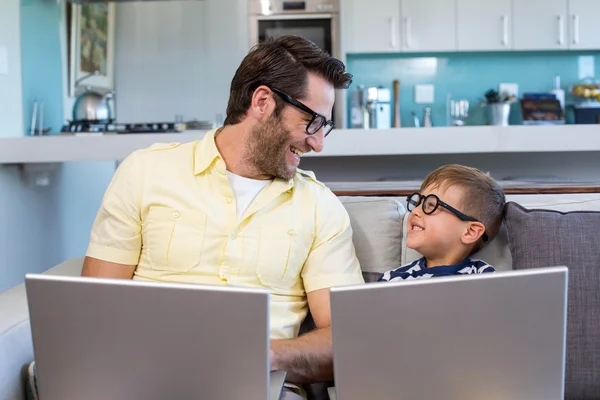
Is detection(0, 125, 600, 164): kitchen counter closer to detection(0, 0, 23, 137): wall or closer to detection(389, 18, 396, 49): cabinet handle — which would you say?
detection(0, 0, 23, 137): wall

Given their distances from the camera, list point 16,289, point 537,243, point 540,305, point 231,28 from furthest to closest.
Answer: point 231,28, point 16,289, point 537,243, point 540,305

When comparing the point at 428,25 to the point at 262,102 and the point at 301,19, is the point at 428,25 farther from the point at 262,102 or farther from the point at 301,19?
the point at 262,102

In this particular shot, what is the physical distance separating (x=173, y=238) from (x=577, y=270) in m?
0.85

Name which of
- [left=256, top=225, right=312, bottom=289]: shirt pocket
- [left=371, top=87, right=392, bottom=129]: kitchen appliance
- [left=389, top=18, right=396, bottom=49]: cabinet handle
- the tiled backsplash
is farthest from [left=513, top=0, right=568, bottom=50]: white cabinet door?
[left=256, top=225, right=312, bottom=289]: shirt pocket

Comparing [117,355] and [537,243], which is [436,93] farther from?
[117,355]

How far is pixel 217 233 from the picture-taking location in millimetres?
1571

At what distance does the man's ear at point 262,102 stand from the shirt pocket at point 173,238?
26cm

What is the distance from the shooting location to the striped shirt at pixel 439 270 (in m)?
1.61

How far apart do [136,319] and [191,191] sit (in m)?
0.69

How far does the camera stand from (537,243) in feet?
5.04

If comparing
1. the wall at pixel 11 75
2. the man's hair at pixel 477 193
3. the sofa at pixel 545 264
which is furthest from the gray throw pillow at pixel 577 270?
the wall at pixel 11 75

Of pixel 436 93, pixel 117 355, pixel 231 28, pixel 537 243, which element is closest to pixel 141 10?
pixel 231 28

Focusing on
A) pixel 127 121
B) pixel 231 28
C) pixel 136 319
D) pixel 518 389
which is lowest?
pixel 518 389

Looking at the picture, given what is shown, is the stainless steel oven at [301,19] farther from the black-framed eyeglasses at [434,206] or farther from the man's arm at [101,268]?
the man's arm at [101,268]
